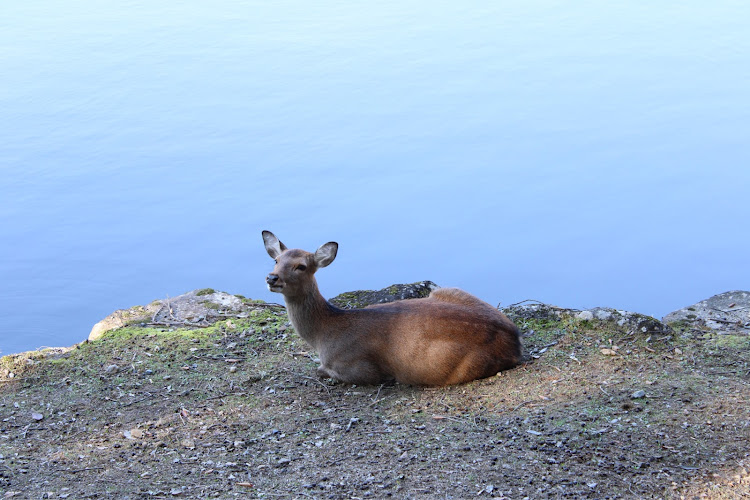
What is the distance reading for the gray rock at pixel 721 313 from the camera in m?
7.90

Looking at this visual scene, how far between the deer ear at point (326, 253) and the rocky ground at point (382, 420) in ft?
3.14

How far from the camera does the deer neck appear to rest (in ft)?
24.4

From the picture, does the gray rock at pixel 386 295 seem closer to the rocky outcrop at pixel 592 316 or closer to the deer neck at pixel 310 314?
the rocky outcrop at pixel 592 316

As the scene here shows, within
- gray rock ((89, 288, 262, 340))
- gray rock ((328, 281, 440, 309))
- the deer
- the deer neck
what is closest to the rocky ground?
the deer

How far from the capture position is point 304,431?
623 cm

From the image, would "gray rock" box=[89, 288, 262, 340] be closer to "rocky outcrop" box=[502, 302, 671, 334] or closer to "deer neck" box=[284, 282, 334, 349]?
"deer neck" box=[284, 282, 334, 349]

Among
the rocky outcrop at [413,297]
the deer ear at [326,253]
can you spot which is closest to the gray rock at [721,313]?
the rocky outcrop at [413,297]

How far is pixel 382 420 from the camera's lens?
6.36m

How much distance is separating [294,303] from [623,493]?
137 inches

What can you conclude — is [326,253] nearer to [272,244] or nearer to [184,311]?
[272,244]

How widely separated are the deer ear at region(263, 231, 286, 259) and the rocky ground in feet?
3.21

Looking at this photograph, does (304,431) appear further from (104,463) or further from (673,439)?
(673,439)

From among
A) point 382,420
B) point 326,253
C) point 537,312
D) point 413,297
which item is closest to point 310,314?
point 326,253

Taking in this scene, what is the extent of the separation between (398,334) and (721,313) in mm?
3528
